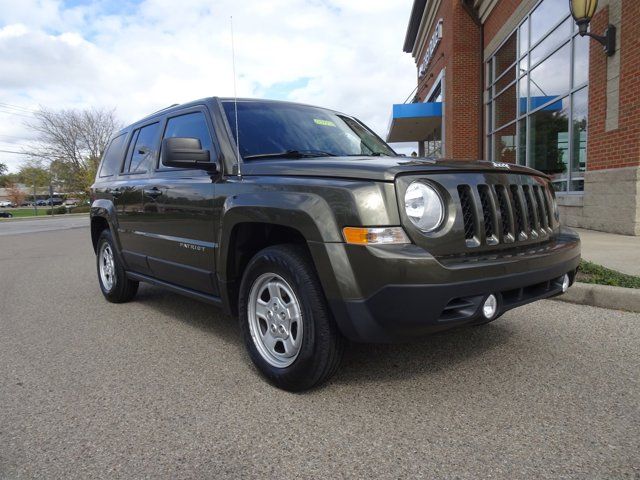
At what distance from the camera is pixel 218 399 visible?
283 cm

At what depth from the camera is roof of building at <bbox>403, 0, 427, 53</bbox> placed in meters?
22.3

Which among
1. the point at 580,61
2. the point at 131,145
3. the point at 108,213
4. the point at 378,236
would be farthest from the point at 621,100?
the point at 108,213

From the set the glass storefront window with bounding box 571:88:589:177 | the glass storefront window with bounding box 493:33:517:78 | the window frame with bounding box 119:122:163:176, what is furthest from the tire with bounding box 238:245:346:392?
the glass storefront window with bounding box 493:33:517:78

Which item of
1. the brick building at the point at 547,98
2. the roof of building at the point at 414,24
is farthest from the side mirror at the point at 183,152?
the roof of building at the point at 414,24

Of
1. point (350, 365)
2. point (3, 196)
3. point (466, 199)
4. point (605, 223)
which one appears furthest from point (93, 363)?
point (3, 196)

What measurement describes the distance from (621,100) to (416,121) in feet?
42.7

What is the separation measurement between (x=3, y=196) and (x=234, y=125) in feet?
454

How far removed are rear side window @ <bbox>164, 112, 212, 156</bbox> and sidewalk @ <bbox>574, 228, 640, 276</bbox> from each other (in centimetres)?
444

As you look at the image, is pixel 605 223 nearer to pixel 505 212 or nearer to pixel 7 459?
pixel 505 212

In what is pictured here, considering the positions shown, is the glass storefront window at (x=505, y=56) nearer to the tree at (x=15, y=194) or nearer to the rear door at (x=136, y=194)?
the rear door at (x=136, y=194)

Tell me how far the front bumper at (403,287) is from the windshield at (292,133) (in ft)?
3.88

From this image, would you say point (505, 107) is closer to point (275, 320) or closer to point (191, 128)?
point (191, 128)

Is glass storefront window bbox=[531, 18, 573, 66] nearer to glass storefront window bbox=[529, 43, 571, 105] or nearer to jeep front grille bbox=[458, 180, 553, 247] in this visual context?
glass storefront window bbox=[529, 43, 571, 105]

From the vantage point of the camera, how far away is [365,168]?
2.56m
